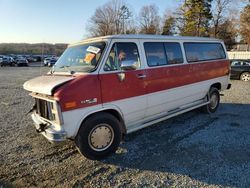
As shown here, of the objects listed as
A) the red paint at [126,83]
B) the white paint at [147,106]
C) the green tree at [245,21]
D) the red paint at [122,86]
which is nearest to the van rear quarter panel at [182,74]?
the red paint at [126,83]

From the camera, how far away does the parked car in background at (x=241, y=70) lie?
1558cm

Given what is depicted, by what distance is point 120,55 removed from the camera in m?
4.41

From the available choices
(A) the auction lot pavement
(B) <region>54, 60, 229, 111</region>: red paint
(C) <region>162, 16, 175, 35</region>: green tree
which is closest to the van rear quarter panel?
(B) <region>54, 60, 229, 111</region>: red paint

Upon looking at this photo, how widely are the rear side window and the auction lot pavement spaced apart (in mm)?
1870

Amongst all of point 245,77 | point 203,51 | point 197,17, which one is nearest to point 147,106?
point 203,51

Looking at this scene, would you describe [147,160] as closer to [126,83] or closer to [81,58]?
→ [126,83]

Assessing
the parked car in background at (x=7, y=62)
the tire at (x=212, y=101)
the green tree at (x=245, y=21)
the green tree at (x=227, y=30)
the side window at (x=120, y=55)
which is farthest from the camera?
the green tree at (x=227, y=30)

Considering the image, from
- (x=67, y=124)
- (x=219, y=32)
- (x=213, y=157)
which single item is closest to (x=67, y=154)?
(x=67, y=124)

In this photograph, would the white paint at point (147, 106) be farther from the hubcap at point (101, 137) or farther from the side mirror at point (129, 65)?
the side mirror at point (129, 65)

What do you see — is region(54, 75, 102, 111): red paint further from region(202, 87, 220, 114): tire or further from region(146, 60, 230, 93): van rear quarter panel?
region(202, 87, 220, 114): tire

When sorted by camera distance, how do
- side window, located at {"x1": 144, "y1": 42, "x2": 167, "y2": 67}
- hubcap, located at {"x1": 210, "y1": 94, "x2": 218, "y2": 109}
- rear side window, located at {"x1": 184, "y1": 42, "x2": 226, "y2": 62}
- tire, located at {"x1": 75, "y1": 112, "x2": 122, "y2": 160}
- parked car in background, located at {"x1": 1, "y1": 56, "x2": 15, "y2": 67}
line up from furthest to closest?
parked car in background, located at {"x1": 1, "y1": 56, "x2": 15, "y2": 67}, hubcap, located at {"x1": 210, "y1": 94, "x2": 218, "y2": 109}, rear side window, located at {"x1": 184, "y1": 42, "x2": 226, "y2": 62}, side window, located at {"x1": 144, "y1": 42, "x2": 167, "y2": 67}, tire, located at {"x1": 75, "y1": 112, "x2": 122, "y2": 160}

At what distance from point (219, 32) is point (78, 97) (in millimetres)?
51823

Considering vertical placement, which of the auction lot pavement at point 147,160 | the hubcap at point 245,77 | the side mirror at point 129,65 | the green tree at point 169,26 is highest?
the green tree at point 169,26

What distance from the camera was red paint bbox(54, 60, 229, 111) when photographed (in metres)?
3.73
